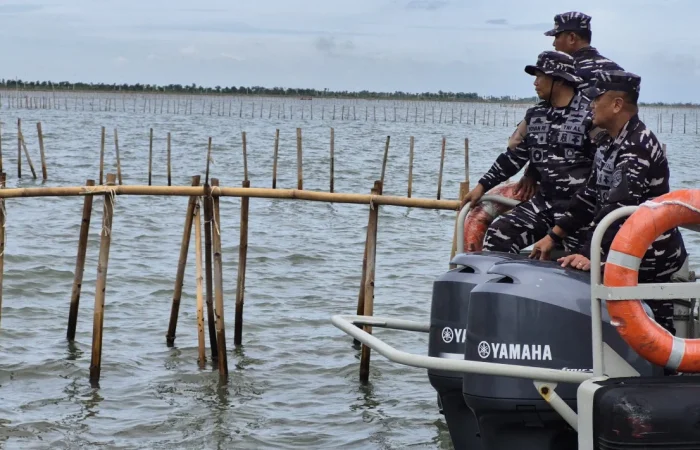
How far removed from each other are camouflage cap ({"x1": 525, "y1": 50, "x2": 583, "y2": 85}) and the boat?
3.52 ft

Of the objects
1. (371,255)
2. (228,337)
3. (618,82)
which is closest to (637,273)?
(618,82)

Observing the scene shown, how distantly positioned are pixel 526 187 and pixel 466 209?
14.3 inches

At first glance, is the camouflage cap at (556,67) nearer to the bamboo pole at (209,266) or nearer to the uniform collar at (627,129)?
the uniform collar at (627,129)

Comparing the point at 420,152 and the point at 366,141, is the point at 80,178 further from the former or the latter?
the point at 366,141

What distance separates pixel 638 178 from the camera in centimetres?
Result: 486

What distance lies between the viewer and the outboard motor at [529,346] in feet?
15.4

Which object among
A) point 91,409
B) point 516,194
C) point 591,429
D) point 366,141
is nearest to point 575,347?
point 591,429

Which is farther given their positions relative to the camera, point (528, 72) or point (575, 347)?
point (528, 72)

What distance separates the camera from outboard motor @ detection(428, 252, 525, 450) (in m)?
5.31

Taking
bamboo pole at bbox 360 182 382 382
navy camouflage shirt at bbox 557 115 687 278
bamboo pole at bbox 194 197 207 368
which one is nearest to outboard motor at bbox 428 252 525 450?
navy camouflage shirt at bbox 557 115 687 278

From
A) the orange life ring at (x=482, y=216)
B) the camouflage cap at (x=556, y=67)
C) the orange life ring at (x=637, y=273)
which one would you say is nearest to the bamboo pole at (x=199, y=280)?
the orange life ring at (x=482, y=216)

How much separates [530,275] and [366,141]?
212ft

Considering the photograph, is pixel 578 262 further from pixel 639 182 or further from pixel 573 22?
pixel 573 22

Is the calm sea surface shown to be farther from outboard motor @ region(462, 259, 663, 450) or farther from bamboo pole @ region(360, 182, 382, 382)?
outboard motor @ region(462, 259, 663, 450)
